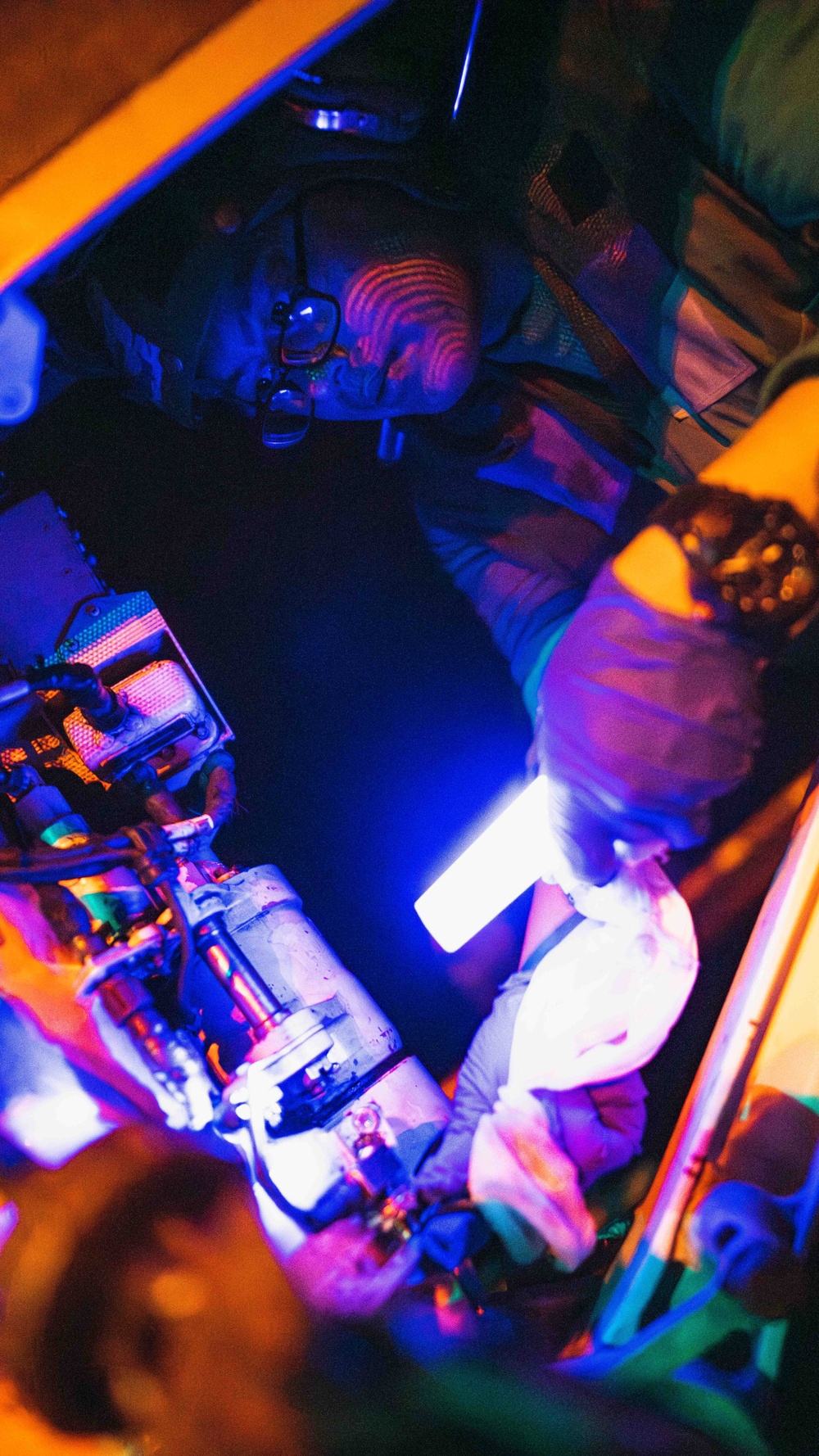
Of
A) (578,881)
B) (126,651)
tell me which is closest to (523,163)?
(126,651)

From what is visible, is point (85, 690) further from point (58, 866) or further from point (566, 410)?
point (566, 410)

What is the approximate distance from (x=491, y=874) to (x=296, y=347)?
130 centimetres

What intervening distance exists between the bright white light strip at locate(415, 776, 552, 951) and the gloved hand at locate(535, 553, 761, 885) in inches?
15.1

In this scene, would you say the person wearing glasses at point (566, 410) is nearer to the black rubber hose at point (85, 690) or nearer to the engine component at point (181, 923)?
the engine component at point (181, 923)

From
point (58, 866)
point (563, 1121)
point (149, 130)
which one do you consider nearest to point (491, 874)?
point (563, 1121)

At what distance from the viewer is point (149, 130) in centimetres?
68

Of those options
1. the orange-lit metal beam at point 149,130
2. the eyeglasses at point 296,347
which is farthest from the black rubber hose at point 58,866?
the eyeglasses at point 296,347

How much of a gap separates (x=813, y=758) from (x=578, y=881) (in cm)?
51

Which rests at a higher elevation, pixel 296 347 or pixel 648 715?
pixel 296 347

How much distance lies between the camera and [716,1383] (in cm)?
86

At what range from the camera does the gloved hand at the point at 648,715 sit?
1059 millimetres

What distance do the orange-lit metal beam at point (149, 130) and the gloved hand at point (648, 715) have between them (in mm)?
773

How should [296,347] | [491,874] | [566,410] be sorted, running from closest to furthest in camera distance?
[296,347], [491,874], [566,410]

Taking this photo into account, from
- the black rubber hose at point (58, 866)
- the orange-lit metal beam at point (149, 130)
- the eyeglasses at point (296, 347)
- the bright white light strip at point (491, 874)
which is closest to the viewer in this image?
the orange-lit metal beam at point (149, 130)
